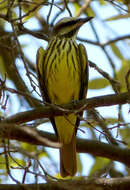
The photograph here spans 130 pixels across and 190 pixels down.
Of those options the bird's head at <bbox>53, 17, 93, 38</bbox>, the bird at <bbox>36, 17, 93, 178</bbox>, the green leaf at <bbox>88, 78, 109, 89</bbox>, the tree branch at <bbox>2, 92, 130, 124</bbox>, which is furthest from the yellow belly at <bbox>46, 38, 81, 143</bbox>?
the tree branch at <bbox>2, 92, 130, 124</bbox>

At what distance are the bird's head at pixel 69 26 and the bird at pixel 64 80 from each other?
289 mm

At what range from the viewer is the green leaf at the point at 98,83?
447 cm

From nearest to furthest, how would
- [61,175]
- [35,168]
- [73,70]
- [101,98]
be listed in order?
1. [35,168]
2. [101,98]
3. [61,175]
4. [73,70]

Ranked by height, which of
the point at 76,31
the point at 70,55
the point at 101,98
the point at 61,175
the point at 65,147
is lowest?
the point at 61,175

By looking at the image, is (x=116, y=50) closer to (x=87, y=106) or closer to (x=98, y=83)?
(x=98, y=83)

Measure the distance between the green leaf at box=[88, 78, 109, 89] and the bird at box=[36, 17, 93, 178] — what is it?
67mm

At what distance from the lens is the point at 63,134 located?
183 inches

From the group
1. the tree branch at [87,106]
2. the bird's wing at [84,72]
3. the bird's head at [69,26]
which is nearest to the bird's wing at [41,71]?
the bird's wing at [84,72]

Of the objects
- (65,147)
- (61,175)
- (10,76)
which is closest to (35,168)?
(61,175)

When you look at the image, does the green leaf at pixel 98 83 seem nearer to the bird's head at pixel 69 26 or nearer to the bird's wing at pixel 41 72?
the bird's wing at pixel 41 72

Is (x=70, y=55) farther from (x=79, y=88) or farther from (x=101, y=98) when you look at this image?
(x=101, y=98)

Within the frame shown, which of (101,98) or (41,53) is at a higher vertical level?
(41,53)

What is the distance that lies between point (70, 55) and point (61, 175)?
49.0 inches

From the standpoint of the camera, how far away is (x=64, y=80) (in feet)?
14.8
